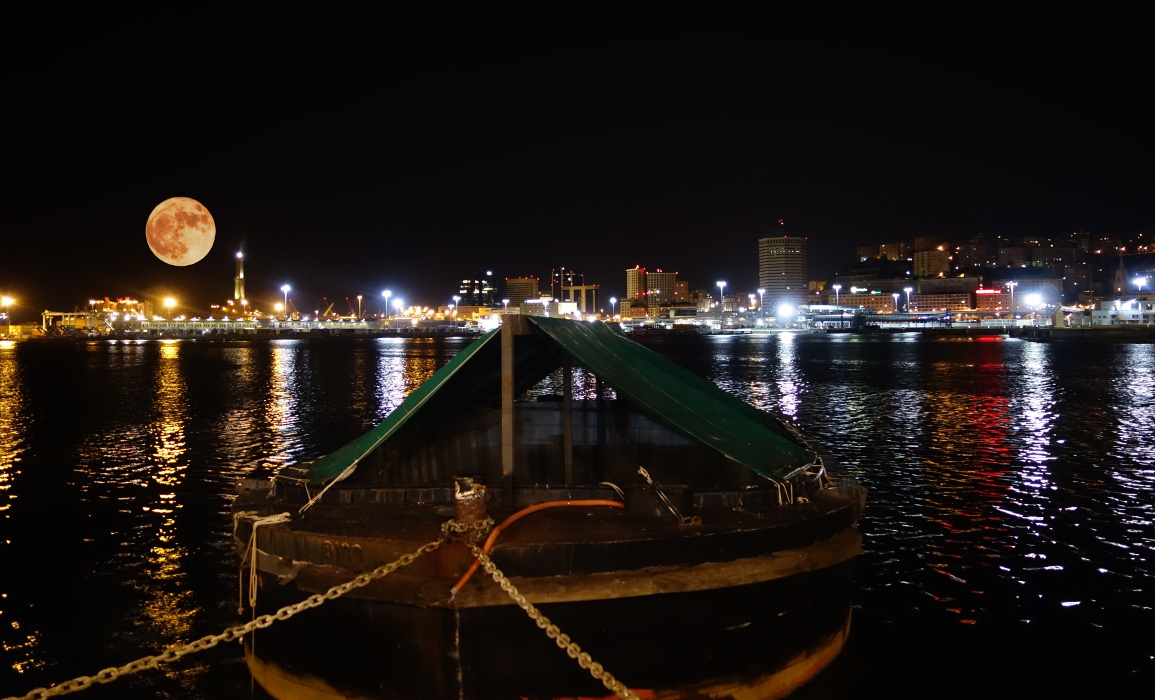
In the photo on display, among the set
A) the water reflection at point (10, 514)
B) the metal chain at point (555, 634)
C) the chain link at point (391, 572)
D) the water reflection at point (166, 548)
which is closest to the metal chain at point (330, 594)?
Result: the chain link at point (391, 572)

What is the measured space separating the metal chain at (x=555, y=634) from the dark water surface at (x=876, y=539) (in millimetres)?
3208

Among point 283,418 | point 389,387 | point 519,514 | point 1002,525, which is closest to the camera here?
point 519,514

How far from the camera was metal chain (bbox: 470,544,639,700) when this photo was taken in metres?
5.58

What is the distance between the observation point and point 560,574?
6543mm

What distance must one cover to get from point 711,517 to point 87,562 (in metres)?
10.8

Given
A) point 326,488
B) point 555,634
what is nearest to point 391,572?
point 555,634

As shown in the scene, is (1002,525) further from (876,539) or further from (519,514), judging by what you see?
(519,514)

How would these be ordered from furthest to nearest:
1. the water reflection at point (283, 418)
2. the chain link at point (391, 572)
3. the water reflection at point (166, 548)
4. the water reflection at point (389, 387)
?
1. the water reflection at point (389, 387)
2. the water reflection at point (283, 418)
3. the water reflection at point (166, 548)
4. the chain link at point (391, 572)

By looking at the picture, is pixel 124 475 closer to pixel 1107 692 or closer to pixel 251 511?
pixel 251 511

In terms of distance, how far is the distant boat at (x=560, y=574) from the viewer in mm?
6355

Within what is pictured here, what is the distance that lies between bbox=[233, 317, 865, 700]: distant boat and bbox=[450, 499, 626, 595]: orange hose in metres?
0.03

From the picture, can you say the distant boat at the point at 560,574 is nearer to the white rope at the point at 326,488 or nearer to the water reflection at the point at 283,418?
the white rope at the point at 326,488

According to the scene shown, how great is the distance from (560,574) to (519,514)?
0.86 meters

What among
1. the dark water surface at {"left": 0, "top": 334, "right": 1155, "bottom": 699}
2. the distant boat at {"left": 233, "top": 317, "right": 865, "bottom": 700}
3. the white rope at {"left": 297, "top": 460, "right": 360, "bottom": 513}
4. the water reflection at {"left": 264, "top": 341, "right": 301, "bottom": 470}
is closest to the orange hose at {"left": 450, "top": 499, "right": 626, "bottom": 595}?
the distant boat at {"left": 233, "top": 317, "right": 865, "bottom": 700}
